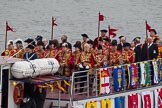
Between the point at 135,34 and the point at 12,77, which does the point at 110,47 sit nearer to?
the point at 12,77

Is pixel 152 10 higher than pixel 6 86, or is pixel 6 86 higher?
pixel 152 10

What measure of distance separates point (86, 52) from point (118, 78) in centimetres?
116

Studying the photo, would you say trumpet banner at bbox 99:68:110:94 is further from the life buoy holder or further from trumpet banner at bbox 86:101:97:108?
the life buoy holder

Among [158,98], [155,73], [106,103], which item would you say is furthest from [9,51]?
[158,98]

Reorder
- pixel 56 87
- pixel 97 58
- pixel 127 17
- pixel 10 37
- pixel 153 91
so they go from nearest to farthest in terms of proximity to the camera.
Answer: pixel 56 87, pixel 97 58, pixel 153 91, pixel 10 37, pixel 127 17

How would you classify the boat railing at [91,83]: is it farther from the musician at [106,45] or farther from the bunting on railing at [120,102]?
the musician at [106,45]

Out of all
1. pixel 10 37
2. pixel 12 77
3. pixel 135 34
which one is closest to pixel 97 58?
pixel 12 77

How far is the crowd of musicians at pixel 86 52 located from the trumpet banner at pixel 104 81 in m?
0.28

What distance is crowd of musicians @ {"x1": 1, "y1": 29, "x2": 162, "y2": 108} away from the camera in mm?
15625

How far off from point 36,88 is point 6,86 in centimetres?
81

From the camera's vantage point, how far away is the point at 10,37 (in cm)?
3644

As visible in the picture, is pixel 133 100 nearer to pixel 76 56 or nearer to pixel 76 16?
pixel 76 56

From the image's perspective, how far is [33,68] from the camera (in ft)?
44.6

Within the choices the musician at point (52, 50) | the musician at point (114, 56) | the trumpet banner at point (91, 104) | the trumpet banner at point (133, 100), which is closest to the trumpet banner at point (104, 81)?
the trumpet banner at point (91, 104)
